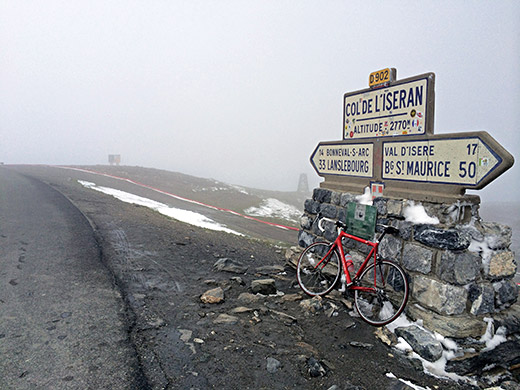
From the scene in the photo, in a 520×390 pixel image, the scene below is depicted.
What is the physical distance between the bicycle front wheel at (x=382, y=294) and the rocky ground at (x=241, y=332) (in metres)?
0.23

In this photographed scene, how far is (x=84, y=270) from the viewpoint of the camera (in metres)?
5.78

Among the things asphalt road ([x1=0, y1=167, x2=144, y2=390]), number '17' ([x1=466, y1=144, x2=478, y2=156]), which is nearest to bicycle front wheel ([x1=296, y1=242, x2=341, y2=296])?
number '17' ([x1=466, y1=144, x2=478, y2=156])

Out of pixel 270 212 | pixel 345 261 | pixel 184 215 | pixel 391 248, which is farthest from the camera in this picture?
pixel 270 212

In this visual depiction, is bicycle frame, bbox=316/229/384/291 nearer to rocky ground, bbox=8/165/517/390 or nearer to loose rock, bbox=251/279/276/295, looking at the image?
rocky ground, bbox=8/165/517/390

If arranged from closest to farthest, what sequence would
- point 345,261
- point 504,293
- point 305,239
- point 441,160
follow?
point 504,293 < point 441,160 < point 345,261 < point 305,239

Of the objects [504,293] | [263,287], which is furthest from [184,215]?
[504,293]

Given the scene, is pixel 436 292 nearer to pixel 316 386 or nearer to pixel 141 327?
pixel 316 386

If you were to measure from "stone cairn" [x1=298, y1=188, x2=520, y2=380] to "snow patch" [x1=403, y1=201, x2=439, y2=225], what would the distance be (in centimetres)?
5

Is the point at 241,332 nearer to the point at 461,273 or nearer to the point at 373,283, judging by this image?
the point at 373,283

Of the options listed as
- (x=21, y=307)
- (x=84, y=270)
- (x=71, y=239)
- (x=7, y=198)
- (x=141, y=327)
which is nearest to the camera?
(x=141, y=327)

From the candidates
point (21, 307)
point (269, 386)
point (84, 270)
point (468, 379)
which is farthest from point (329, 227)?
point (21, 307)

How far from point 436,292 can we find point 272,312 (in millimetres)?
2250

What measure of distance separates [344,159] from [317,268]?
2.15 metres

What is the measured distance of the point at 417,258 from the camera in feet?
14.6
